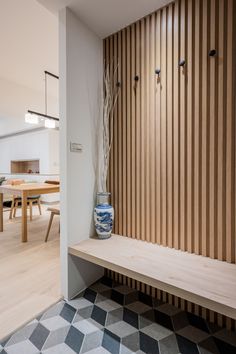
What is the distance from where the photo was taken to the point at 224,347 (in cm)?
129

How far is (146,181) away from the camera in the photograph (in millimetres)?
1886

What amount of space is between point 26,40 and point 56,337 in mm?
3105

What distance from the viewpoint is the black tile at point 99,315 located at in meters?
1.50

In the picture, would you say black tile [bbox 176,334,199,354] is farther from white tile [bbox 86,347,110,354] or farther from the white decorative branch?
the white decorative branch

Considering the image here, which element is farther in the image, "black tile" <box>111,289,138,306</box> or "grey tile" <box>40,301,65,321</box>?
"black tile" <box>111,289,138,306</box>

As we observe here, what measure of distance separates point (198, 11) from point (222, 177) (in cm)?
128

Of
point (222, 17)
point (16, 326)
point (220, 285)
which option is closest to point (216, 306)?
point (220, 285)

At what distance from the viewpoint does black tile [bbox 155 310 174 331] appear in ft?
4.82

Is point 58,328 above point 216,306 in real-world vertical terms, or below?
below

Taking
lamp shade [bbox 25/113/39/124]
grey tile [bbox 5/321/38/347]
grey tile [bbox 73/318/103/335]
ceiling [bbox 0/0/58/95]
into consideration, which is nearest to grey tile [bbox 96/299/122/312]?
grey tile [bbox 73/318/103/335]

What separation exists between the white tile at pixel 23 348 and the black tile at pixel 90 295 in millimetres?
568

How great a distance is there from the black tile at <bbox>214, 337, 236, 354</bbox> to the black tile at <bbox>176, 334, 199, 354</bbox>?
0.51 feet

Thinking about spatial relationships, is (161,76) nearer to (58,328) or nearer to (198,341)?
(198,341)

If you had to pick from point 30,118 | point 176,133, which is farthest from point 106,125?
point 30,118
